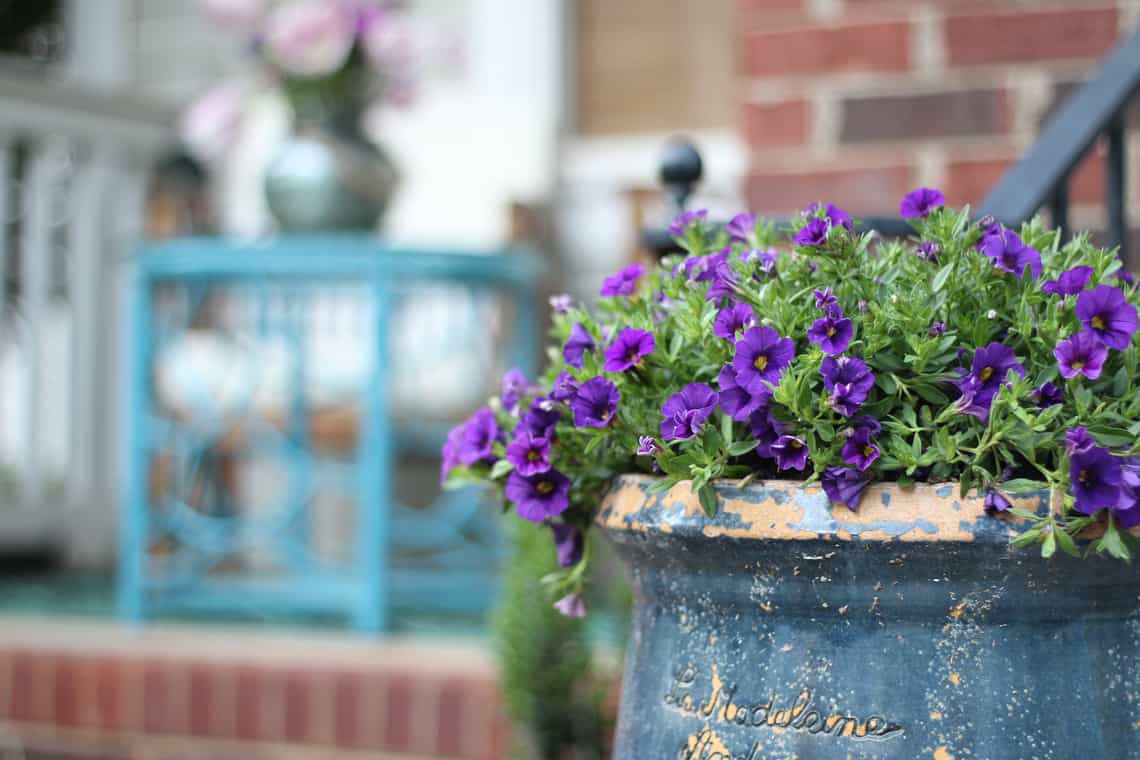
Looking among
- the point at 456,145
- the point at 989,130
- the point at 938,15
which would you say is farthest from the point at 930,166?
the point at 456,145

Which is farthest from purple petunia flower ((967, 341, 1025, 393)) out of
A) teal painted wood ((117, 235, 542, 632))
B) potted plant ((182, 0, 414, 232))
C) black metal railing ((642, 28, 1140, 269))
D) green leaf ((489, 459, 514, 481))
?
potted plant ((182, 0, 414, 232))

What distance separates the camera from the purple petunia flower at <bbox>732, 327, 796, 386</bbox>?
2.91ft

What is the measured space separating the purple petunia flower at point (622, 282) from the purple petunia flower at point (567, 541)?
0.19m

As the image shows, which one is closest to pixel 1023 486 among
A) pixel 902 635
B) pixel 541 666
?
pixel 902 635

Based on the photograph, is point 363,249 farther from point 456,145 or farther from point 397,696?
point 456,145

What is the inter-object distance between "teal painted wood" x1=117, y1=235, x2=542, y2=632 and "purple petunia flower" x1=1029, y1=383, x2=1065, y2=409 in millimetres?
1842

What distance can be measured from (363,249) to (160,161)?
1613 millimetres

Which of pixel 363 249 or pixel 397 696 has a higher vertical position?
pixel 363 249

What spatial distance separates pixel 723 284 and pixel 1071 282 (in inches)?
9.1

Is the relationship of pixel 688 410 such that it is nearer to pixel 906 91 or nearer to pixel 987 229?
pixel 987 229

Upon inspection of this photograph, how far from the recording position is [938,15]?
2.04 m

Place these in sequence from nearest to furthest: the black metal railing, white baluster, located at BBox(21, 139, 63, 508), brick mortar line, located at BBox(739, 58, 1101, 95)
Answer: the black metal railing < brick mortar line, located at BBox(739, 58, 1101, 95) < white baluster, located at BBox(21, 139, 63, 508)

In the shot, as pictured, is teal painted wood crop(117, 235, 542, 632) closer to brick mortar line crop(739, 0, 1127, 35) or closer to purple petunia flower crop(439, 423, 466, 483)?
brick mortar line crop(739, 0, 1127, 35)

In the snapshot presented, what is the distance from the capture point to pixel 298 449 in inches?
112
